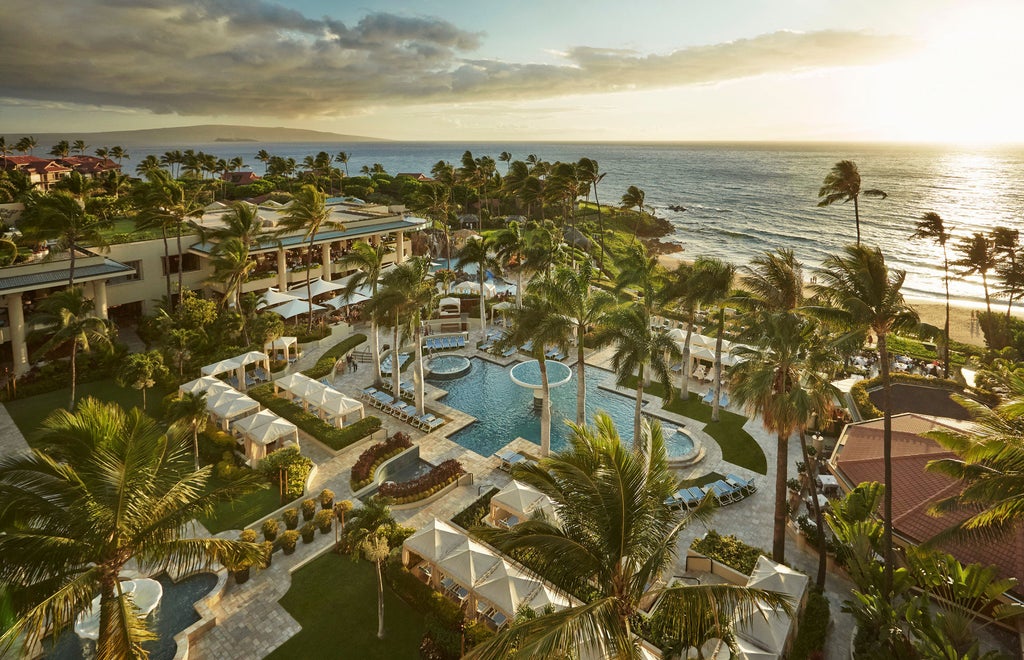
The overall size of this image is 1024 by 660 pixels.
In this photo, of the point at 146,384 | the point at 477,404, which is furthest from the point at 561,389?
the point at 146,384

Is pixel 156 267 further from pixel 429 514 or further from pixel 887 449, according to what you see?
pixel 887 449

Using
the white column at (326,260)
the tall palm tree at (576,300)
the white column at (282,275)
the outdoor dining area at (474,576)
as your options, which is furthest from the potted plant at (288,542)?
the white column at (326,260)

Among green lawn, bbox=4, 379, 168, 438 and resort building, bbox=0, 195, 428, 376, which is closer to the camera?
green lawn, bbox=4, 379, 168, 438

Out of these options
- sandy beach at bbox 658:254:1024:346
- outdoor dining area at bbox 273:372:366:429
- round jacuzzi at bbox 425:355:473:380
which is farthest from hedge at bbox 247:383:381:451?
sandy beach at bbox 658:254:1024:346

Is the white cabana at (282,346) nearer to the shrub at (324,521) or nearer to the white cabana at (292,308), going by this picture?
the white cabana at (292,308)

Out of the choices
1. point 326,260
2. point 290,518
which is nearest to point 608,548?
point 290,518

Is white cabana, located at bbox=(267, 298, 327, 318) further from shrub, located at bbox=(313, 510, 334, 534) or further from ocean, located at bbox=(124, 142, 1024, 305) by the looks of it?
ocean, located at bbox=(124, 142, 1024, 305)
